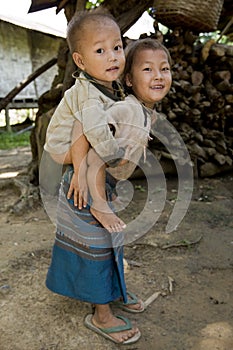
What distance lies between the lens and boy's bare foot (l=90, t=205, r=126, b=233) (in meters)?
1.48

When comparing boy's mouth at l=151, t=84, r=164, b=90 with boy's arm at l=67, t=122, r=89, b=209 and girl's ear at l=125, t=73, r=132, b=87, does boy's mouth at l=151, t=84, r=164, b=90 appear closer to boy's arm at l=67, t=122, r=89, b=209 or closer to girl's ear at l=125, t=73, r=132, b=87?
girl's ear at l=125, t=73, r=132, b=87

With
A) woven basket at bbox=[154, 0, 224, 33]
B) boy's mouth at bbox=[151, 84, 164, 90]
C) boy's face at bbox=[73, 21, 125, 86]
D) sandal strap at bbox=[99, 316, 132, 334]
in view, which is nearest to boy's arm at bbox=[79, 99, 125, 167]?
boy's face at bbox=[73, 21, 125, 86]

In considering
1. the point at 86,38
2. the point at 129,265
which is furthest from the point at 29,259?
the point at 86,38

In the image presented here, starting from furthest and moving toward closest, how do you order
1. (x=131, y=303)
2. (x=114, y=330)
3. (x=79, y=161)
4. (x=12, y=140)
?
(x=12, y=140) < (x=131, y=303) < (x=114, y=330) < (x=79, y=161)

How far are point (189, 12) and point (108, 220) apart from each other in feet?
8.63

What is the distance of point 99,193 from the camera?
4.75ft

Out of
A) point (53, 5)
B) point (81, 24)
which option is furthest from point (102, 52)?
point (53, 5)

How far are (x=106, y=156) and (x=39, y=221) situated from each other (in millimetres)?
1945

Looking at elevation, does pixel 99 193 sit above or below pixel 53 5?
below

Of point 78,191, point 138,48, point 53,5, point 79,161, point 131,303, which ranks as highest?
point 138,48

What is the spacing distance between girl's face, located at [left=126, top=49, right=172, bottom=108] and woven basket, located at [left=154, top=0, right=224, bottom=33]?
2.19 m

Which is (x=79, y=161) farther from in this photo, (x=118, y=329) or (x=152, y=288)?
(x=152, y=288)

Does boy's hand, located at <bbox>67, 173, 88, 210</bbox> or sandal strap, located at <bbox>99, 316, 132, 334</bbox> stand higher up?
boy's hand, located at <bbox>67, 173, 88, 210</bbox>

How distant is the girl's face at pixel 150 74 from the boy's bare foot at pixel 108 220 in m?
0.47
